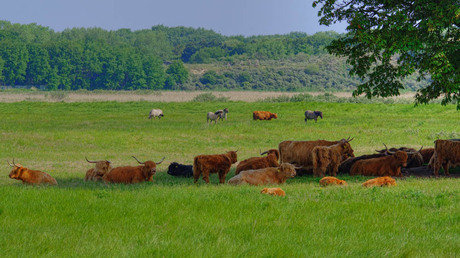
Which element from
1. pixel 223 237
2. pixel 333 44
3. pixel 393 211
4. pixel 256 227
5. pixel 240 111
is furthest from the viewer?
pixel 240 111

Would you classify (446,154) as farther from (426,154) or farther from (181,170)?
(181,170)

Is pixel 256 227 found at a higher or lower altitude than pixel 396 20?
lower

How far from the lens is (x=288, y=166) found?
48.3 ft

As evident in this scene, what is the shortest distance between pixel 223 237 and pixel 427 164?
13222 mm

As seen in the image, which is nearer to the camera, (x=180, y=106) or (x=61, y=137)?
(x=61, y=137)

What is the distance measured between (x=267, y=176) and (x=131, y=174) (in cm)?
376

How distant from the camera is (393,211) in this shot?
10.6 metres

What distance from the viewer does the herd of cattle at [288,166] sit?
1493cm

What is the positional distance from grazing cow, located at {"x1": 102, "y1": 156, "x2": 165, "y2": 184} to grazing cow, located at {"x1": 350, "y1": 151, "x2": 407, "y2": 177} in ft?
20.4

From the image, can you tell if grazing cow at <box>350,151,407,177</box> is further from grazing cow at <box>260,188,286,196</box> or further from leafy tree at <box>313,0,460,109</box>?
grazing cow at <box>260,188,286,196</box>

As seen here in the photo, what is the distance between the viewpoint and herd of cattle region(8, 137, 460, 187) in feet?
49.0

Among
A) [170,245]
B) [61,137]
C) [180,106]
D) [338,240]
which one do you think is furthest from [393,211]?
[180,106]

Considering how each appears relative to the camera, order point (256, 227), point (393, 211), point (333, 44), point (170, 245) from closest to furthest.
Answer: point (170, 245), point (256, 227), point (393, 211), point (333, 44)

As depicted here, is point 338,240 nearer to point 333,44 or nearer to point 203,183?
point 203,183
